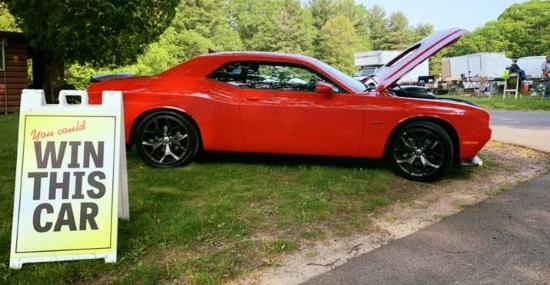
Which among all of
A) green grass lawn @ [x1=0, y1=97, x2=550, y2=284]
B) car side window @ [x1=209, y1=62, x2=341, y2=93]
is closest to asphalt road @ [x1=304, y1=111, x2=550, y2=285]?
green grass lawn @ [x1=0, y1=97, x2=550, y2=284]

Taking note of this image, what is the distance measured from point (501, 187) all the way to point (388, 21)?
86741 mm

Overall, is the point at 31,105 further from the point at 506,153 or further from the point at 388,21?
the point at 388,21

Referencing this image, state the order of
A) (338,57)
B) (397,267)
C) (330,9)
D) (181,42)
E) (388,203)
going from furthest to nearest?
(330,9) < (338,57) < (181,42) < (388,203) < (397,267)

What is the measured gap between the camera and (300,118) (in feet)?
17.9

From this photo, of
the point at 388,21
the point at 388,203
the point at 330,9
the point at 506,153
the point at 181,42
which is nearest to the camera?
the point at 388,203

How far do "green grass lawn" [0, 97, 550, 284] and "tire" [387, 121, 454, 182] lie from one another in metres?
0.18

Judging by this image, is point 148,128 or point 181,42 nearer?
point 148,128

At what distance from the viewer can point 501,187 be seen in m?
5.33

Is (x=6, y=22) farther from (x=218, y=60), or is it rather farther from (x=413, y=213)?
(x=413, y=213)

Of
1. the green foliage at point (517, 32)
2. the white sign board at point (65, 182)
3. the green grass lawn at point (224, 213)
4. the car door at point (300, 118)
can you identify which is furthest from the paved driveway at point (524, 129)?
the green foliage at point (517, 32)

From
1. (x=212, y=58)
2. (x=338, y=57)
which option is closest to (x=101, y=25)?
(x=212, y=58)

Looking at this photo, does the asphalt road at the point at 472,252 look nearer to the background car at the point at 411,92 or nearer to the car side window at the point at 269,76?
the background car at the point at 411,92

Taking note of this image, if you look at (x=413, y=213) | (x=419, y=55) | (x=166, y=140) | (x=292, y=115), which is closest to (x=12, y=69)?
(x=166, y=140)

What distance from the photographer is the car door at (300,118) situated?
542 cm
